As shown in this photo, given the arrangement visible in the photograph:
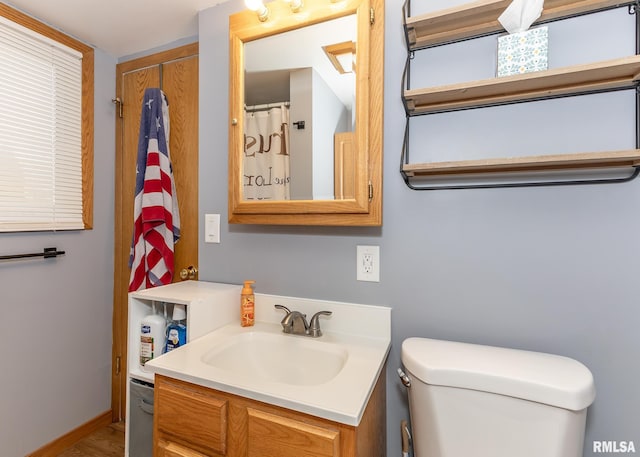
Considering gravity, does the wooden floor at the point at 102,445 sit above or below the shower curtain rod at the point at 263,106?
below

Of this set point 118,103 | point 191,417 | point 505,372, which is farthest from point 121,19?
point 505,372

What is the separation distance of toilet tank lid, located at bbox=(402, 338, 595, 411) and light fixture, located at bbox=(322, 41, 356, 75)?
99 centimetres

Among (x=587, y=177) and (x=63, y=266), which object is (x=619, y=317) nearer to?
(x=587, y=177)

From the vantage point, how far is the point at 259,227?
1.41 metres

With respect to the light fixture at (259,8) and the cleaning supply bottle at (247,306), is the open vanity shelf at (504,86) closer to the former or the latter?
the light fixture at (259,8)

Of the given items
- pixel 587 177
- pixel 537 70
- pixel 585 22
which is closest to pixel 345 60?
pixel 537 70

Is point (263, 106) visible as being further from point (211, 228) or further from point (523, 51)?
point (523, 51)

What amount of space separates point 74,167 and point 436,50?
1928mm

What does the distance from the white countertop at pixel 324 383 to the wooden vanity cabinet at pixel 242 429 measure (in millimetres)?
38

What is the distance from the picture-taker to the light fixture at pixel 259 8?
3.99 feet

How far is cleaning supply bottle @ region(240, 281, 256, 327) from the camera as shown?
130 cm

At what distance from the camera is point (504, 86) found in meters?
0.95

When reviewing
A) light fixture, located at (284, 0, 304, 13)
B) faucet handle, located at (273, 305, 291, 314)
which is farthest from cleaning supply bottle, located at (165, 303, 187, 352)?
light fixture, located at (284, 0, 304, 13)
